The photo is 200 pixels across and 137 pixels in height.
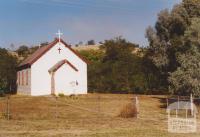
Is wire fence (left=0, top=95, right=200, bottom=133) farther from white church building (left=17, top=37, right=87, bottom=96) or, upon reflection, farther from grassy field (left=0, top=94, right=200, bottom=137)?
white church building (left=17, top=37, right=87, bottom=96)

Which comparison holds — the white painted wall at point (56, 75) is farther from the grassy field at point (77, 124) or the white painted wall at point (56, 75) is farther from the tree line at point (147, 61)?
the grassy field at point (77, 124)

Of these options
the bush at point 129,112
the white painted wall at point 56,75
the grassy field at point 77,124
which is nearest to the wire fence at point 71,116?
the grassy field at point 77,124

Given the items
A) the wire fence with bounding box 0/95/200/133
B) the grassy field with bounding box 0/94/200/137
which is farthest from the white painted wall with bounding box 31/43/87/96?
the grassy field with bounding box 0/94/200/137

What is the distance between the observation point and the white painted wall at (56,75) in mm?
50094

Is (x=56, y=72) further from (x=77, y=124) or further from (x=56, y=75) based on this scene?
(x=77, y=124)

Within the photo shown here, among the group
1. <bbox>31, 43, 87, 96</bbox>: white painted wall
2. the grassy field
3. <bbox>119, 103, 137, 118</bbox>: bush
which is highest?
<bbox>31, 43, 87, 96</bbox>: white painted wall

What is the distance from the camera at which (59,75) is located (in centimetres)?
4991

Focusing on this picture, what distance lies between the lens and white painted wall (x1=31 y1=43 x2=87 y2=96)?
1972 inches

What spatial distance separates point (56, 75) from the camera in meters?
49.8

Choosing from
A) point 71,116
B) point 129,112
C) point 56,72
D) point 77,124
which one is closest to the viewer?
point 77,124

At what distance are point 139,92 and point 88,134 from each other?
122 feet

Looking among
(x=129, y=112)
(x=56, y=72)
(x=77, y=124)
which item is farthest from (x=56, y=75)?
(x=77, y=124)

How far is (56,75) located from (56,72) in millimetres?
319

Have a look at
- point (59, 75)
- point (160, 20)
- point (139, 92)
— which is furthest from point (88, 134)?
point (139, 92)
